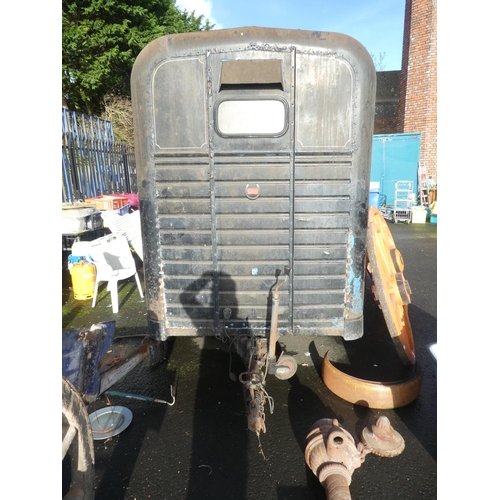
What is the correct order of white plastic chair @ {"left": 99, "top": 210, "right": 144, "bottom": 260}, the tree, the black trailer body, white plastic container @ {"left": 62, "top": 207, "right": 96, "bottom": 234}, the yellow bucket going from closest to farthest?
the black trailer body → the yellow bucket → white plastic container @ {"left": 62, "top": 207, "right": 96, "bottom": 234} → white plastic chair @ {"left": 99, "top": 210, "right": 144, "bottom": 260} → the tree

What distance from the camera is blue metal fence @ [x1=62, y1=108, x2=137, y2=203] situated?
9.87 metres

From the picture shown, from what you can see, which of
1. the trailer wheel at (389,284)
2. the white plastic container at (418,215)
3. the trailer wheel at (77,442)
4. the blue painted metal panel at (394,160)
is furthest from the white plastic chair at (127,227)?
the blue painted metal panel at (394,160)

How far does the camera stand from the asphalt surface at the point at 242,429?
2.46 meters

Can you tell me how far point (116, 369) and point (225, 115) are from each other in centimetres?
213

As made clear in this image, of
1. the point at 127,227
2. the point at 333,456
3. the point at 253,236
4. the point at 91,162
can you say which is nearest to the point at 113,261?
the point at 127,227

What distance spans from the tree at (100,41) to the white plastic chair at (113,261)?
43.0 feet

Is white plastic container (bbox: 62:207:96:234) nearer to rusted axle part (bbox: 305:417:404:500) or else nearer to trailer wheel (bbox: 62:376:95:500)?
trailer wheel (bbox: 62:376:95:500)

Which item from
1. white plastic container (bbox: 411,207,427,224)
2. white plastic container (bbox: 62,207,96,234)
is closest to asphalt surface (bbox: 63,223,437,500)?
white plastic container (bbox: 62,207,96,234)

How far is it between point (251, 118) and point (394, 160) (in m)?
13.4

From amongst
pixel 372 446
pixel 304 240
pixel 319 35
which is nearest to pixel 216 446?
pixel 372 446

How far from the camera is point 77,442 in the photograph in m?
1.87

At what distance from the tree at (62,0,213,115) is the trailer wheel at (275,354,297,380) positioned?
16675 millimetres

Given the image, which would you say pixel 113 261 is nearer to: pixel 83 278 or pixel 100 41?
pixel 83 278

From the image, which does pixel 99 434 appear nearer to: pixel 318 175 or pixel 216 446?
pixel 216 446
